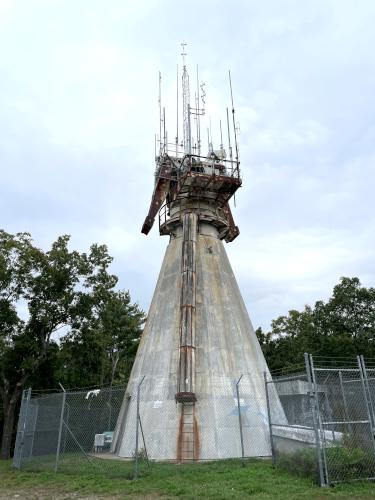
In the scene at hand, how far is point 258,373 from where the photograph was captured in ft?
55.7

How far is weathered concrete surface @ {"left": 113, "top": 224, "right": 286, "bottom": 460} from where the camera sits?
14875mm

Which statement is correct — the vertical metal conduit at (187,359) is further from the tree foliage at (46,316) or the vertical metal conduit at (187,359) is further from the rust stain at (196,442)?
the tree foliage at (46,316)

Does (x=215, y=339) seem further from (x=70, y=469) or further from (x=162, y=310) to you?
(x=70, y=469)

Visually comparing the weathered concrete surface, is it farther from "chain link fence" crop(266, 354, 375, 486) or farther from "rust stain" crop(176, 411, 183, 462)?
"chain link fence" crop(266, 354, 375, 486)

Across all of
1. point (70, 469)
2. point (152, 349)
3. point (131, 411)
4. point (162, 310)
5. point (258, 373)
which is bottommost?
point (70, 469)

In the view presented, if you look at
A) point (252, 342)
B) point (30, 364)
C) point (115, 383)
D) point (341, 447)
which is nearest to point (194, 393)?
point (252, 342)

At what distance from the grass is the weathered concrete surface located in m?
1.84

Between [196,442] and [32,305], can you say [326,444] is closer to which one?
[196,442]

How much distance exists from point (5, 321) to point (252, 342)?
45.0 ft

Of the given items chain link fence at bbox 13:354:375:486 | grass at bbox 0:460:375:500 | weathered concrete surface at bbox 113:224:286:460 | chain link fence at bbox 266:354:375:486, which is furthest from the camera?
weathered concrete surface at bbox 113:224:286:460

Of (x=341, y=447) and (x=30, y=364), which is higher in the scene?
(x=30, y=364)

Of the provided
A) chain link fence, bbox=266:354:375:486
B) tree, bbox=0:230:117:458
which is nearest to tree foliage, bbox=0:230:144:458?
tree, bbox=0:230:117:458

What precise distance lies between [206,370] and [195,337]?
1.39m

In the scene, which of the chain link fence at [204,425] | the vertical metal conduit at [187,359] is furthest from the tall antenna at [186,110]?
the chain link fence at [204,425]
